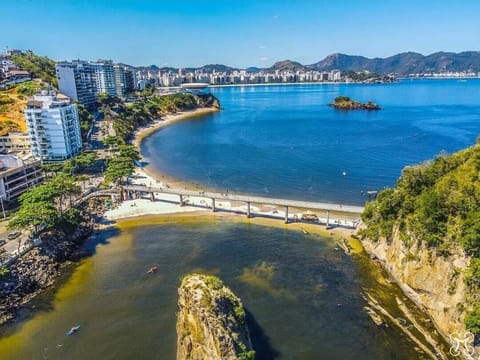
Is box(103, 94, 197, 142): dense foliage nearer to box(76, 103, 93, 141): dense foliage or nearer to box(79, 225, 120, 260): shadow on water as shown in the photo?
box(76, 103, 93, 141): dense foliage

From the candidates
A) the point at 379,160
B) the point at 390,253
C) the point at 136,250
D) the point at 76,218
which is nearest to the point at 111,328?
the point at 136,250

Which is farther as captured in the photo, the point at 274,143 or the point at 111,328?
the point at 274,143

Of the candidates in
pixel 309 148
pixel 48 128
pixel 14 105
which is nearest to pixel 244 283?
pixel 48 128

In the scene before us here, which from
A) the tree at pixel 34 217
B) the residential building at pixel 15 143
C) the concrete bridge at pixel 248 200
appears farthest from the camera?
the residential building at pixel 15 143

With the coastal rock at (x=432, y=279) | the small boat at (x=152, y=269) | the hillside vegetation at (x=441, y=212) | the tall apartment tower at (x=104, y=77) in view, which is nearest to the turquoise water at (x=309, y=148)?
the hillside vegetation at (x=441, y=212)

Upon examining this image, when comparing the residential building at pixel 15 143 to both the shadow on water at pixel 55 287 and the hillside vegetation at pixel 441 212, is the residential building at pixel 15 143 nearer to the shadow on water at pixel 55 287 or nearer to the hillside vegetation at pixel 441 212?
the shadow on water at pixel 55 287

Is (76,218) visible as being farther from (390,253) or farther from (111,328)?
(390,253)
